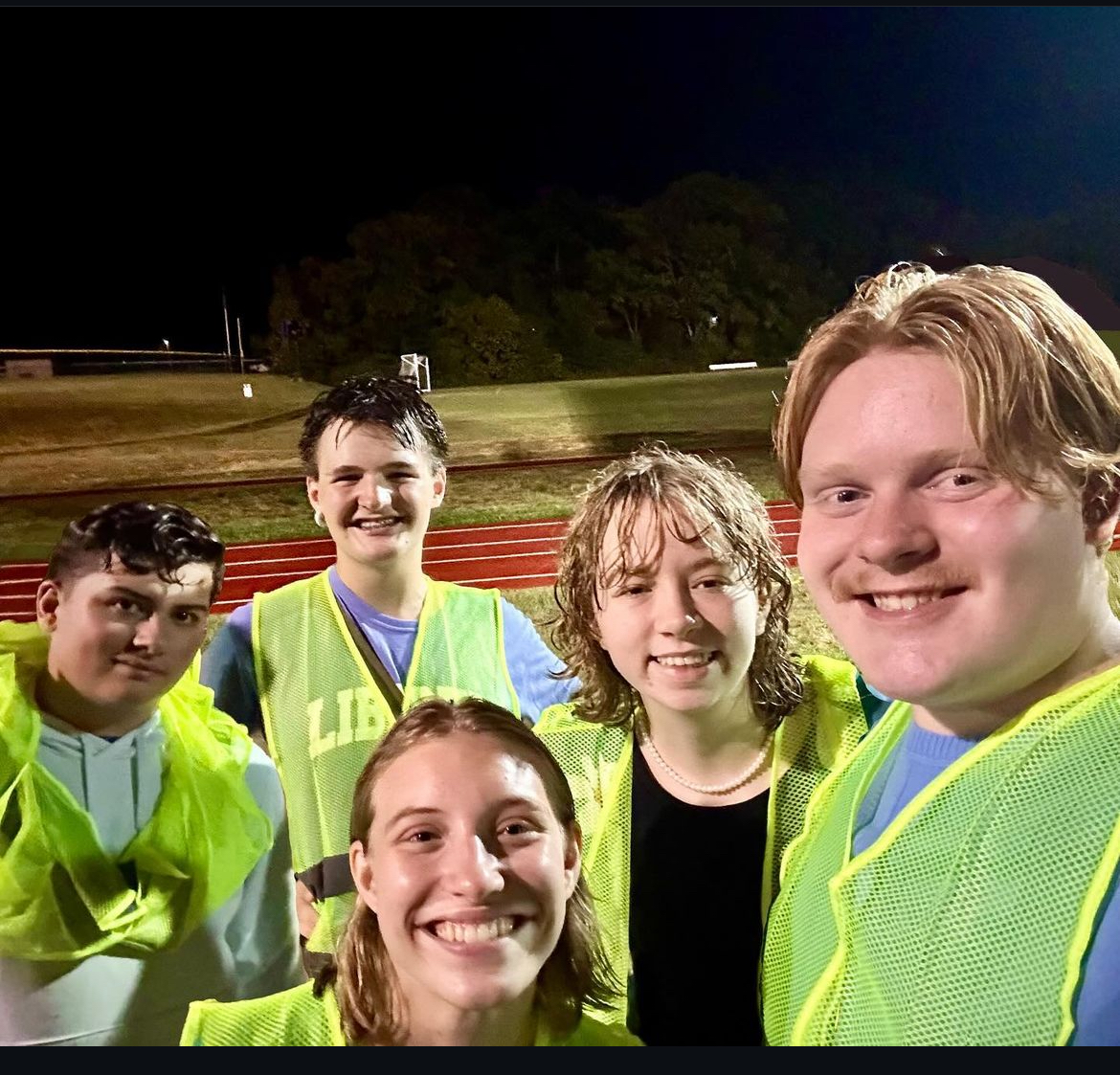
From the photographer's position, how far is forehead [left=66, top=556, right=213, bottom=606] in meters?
1.90

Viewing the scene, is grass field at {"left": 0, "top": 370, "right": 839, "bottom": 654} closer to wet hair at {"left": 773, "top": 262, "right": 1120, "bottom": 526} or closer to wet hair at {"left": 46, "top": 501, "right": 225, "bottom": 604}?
wet hair at {"left": 46, "top": 501, "right": 225, "bottom": 604}

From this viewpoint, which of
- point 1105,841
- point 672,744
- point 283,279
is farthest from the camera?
point 283,279

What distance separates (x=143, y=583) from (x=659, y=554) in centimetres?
98

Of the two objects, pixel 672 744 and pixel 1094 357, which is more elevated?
pixel 1094 357

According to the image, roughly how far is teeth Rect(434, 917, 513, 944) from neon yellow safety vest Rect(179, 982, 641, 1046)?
0.25m

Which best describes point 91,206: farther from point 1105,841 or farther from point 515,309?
point 1105,841

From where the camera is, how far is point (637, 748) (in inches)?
74.5

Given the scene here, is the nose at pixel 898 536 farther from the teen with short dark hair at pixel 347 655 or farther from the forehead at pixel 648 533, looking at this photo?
the teen with short dark hair at pixel 347 655

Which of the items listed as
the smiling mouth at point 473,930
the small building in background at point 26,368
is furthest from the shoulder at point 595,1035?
the small building in background at point 26,368

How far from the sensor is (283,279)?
1.98 metres

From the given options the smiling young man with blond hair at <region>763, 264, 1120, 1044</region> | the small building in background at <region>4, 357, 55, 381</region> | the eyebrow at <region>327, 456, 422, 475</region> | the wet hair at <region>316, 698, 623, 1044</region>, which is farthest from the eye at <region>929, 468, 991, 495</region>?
the small building in background at <region>4, 357, 55, 381</region>

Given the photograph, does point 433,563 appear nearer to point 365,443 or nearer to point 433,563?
point 433,563

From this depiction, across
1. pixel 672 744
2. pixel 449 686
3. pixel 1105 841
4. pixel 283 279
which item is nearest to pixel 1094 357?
pixel 1105 841

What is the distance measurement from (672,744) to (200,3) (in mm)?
1684
